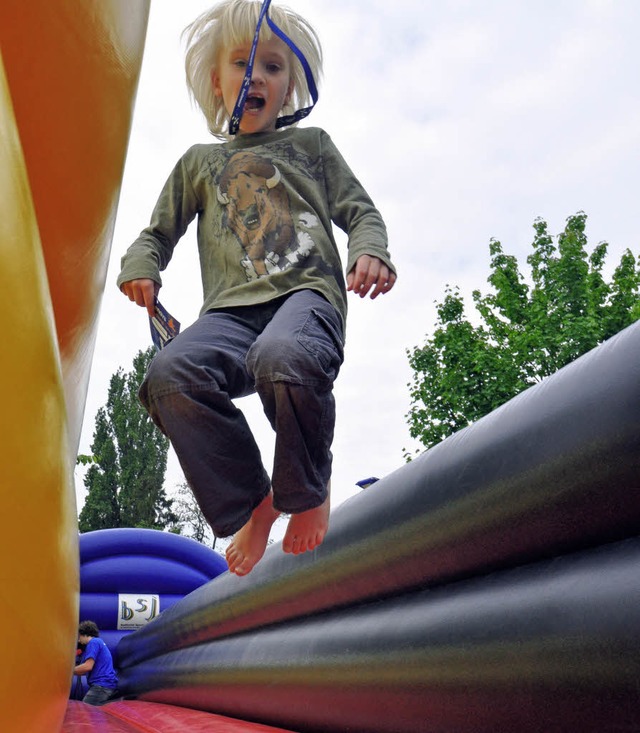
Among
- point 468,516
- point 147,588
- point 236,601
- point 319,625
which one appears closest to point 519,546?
point 468,516

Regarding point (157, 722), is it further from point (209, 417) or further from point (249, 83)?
point (249, 83)

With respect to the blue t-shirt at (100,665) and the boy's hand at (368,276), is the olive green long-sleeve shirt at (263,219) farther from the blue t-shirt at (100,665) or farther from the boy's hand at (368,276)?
the blue t-shirt at (100,665)

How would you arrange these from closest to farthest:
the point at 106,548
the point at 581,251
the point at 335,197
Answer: the point at 335,197, the point at 106,548, the point at 581,251

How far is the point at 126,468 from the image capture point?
69.1 ft

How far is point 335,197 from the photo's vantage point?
171cm

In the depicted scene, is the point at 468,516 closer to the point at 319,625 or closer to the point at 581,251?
the point at 319,625

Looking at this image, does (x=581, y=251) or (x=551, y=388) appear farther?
(x=581, y=251)

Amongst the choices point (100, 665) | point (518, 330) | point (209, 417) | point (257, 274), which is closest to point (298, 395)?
point (209, 417)

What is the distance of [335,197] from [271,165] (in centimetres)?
17

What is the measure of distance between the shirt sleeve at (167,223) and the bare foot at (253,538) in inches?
21.7

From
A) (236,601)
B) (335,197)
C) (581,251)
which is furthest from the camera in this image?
(581,251)

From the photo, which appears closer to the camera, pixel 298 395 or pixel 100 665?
pixel 298 395

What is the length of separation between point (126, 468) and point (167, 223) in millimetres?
20308

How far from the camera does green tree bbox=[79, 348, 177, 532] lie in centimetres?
2073
